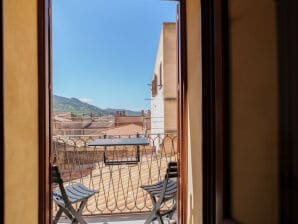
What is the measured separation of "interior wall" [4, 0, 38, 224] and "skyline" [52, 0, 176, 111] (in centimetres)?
336

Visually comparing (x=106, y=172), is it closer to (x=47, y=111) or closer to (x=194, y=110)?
(x=47, y=111)

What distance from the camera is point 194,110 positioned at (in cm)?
160

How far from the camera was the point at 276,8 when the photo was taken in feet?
2.27

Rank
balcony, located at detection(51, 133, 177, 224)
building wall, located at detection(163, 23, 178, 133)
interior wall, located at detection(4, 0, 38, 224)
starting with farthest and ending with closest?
building wall, located at detection(163, 23, 178, 133) < balcony, located at detection(51, 133, 177, 224) < interior wall, located at detection(4, 0, 38, 224)

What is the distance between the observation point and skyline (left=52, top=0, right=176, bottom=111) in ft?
17.7

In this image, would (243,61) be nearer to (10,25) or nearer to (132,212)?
(10,25)

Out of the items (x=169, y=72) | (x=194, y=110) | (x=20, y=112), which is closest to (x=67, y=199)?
(x=20, y=112)

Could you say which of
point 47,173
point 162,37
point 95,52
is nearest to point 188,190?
point 47,173

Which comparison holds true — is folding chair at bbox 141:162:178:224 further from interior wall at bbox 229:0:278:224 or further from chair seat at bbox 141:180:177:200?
interior wall at bbox 229:0:278:224

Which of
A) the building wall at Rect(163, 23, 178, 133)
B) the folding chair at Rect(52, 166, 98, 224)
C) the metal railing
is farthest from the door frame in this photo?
the building wall at Rect(163, 23, 178, 133)

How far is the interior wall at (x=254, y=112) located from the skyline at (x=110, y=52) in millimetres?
4014

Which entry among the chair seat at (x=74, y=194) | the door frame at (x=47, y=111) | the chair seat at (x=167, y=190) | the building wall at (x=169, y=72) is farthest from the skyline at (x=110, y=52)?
the door frame at (x=47, y=111)

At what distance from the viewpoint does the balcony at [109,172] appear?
285cm

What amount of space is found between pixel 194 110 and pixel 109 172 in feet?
8.34
